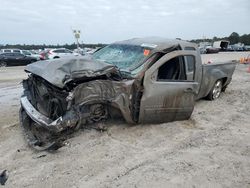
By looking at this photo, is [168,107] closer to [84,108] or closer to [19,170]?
[84,108]

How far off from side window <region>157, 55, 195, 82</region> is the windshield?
529mm

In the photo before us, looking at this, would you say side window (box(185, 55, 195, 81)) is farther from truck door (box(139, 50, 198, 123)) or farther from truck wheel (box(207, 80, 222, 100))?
truck wheel (box(207, 80, 222, 100))

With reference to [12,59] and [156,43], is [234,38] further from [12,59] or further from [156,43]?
[156,43]

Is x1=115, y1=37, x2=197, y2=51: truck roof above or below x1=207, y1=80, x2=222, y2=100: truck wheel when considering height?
above

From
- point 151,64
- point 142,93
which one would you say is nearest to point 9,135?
point 142,93

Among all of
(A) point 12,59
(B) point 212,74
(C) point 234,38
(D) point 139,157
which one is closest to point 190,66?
(B) point 212,74

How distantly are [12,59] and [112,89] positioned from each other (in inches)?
980

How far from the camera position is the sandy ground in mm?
3826

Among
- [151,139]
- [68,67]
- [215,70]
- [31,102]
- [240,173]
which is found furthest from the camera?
[215,70]

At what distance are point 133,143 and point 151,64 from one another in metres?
1.53

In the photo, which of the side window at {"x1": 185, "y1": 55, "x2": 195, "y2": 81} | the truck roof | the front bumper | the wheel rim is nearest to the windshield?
the truck roof

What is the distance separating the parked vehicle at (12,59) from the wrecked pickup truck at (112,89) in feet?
76.3

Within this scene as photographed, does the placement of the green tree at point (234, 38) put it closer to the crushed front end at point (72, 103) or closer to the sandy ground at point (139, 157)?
the sandy ground at point (139, 157)

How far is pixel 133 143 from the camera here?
5.04 meters
